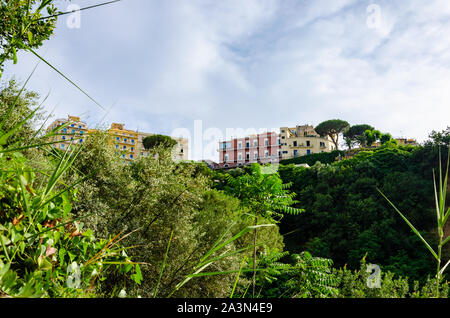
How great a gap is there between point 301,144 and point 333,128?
10.4 meters

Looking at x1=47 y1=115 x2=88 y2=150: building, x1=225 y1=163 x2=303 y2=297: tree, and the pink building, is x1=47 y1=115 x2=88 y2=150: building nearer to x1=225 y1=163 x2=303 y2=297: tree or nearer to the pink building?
x1=225 y1=163 x2=303 y2=297: tree

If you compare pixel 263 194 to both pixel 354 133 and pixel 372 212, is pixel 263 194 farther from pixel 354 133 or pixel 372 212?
pixel 354 133

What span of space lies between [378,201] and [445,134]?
33.0 feet

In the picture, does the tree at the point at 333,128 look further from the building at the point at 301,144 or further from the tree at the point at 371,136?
the tree at the point at 371,136

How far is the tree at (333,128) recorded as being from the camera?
244 feet

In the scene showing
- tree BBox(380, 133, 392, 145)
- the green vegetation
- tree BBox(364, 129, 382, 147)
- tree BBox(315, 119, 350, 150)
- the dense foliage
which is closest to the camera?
the green vegetation

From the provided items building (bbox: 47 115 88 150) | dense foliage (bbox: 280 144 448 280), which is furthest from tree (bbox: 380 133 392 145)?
building (bbox: 47 115 88 150)

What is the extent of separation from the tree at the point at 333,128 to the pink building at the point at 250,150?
36.3ft

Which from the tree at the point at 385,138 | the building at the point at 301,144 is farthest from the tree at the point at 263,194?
the tree at the point at 385,138

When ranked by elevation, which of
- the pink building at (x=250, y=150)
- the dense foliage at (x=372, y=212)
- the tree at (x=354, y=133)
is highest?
the tree at (x=354, y=133)

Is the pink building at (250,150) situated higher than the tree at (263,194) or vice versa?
the pink building at (250,150)

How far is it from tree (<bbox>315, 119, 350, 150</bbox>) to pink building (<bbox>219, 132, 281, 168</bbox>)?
11.1 metres

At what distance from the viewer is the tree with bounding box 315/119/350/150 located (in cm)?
7431
